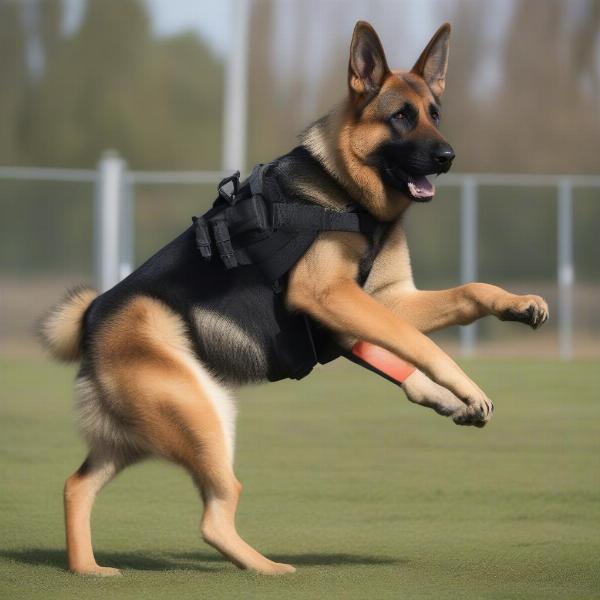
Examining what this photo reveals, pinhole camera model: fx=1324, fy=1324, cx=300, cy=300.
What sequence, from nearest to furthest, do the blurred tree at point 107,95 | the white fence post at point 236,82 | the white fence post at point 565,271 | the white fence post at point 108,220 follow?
the white fence post at point 108,220, the white fence post at point 565,271, the white fence post at point 236,82, the blurred tree at point 107,95

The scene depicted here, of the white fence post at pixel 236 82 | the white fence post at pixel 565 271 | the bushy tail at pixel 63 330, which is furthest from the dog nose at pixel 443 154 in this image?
the white fence post at pixel 236 82

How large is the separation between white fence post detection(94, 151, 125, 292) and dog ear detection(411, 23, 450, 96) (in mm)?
12054

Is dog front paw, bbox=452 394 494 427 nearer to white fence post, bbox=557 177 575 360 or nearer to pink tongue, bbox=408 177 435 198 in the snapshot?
pink tongue, bbox=408 177 435 198

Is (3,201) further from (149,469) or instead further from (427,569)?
(427,569)

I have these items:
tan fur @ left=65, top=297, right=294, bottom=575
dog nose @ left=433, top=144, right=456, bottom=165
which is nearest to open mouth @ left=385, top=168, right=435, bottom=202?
dog nose @ left=433, top=144, right=456, bottom=165

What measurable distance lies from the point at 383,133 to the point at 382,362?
873 mm

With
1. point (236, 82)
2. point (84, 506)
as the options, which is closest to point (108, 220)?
point (236, 82)

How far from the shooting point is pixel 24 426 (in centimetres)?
991

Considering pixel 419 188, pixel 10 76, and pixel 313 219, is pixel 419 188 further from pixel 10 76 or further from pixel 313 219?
pixel 10 76

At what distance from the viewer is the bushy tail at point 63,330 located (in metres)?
5.12

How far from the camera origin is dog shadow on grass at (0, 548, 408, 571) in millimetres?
5094

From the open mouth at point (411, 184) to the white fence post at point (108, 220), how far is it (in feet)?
40.1

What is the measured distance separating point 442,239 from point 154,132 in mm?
14903

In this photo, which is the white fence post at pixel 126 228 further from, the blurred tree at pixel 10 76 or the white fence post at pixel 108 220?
the blurred tree at pixel 10 76
